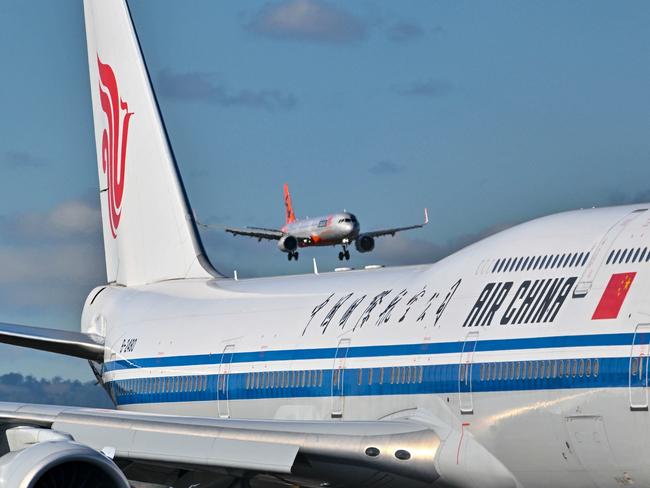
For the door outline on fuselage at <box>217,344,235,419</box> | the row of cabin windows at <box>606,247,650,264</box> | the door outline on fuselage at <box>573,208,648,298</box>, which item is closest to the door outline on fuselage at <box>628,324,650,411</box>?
the row of cabin windows at <box>606,247,650,264</box>

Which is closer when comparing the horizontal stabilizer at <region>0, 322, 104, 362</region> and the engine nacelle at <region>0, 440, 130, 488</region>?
the engine nacelle at <region>0, 440, 130, 488</region>

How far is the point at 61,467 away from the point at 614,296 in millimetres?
6471

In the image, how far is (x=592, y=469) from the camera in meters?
16.5

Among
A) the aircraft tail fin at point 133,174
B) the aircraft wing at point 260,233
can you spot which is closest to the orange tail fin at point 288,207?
the aircraft wing at point 260,233

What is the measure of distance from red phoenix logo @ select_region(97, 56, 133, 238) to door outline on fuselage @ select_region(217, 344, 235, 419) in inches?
288

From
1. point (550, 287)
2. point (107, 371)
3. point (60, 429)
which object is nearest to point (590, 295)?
point (550, 287)

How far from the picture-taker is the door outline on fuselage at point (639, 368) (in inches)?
623

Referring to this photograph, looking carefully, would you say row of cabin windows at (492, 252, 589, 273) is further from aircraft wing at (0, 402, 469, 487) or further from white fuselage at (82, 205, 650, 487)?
aircraft wing at (0, 402, 469, 487)

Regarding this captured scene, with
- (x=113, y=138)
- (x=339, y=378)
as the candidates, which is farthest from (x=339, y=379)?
(x=113, y=138)

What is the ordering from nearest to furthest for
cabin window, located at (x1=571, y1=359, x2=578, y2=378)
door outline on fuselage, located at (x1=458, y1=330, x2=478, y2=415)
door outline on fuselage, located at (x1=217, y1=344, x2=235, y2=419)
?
cabin window, located at (x1=571, y1=359, x2=578, y2=378), door outline on fuselage, located at (x1=458, y1=330, x2=478, y2=415), door outline on fuselage, located at (x1=217, y1=344, x2=235, y2=419)

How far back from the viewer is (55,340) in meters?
Result: 25.6

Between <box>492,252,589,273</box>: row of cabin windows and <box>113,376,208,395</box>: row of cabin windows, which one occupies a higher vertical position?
<box>492,252,589,273</box>: row of cabin windows

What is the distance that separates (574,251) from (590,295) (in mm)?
957

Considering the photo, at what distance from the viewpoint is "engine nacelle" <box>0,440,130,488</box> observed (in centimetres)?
1571
